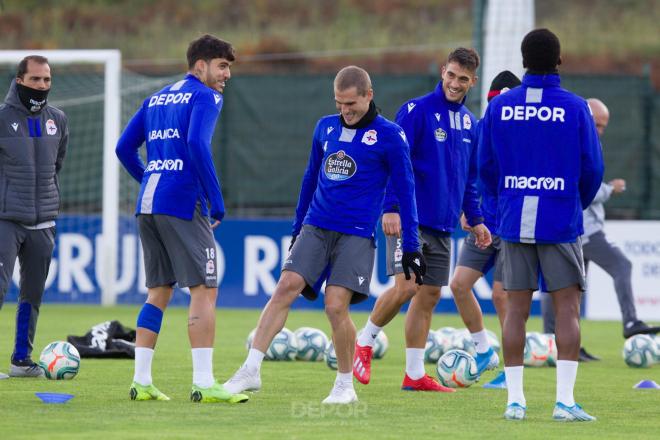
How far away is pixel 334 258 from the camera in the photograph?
8125 millimetres

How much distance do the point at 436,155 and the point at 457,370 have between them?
1603mm

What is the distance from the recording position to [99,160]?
835 inches

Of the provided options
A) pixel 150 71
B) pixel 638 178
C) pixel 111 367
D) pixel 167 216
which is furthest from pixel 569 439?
pixel 150 71

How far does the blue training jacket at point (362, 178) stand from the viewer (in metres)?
8.06

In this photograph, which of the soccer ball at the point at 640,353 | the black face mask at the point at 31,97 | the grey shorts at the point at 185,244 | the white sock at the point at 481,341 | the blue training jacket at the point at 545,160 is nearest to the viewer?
the blue training jacket at the point at 545,160

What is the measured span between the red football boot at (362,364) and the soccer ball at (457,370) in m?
0.63

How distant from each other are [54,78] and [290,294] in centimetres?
1444

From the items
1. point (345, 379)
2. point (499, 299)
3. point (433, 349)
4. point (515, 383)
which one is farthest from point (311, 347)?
point (515, 383)

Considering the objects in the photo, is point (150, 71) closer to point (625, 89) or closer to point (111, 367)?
point (625, 89)

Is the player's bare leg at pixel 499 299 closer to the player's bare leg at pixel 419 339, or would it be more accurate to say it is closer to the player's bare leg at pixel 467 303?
the player's bare leg at pixel 467 303

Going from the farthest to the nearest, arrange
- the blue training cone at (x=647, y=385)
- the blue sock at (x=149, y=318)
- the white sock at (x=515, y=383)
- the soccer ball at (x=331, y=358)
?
1. the soccer ball at (x=331, y=358)
2. the blue training cone at (x=647, y=385)
3. the blue sock at (x=149, y=318)
4. the white sock at (x=515, y=383)

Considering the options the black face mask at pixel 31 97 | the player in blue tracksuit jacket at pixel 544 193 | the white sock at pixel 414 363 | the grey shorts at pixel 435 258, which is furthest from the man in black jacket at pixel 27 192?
the player in blue tracksuit jacket at pixel 544 193

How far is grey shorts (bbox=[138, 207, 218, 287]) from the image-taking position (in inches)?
310

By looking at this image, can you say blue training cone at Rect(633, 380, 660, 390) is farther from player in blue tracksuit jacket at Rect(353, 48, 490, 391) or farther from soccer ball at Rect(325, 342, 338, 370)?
soccer ball at Rect(325, 342, 338, 370)
